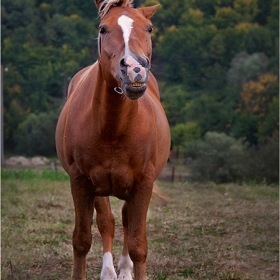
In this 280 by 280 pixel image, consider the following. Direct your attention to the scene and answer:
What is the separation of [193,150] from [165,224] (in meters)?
23.4

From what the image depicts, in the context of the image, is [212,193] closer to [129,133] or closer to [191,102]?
[129,133]

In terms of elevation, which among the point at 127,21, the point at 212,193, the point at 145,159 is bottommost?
the point at 212,193

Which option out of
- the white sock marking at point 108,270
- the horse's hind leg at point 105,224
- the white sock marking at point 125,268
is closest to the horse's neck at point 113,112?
the horse's hind leg at point 105,224

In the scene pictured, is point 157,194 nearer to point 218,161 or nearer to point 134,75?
point 134,75

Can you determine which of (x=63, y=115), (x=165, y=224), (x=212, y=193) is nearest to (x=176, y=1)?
(x=212, y=193)

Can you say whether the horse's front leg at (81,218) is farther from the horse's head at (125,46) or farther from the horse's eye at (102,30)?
the horse's eye at (102,30)

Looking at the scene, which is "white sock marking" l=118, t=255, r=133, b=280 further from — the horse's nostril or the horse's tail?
the horse's nostril

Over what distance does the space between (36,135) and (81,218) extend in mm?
33032

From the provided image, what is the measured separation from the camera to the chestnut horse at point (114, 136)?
409cm

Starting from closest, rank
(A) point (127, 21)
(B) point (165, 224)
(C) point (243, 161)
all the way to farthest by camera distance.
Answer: (A) point (127, 21)
(B) point (165, 224)
(C) point (243, 161)

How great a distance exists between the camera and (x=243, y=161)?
24.9 meters

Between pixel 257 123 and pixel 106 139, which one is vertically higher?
pixel 106 139

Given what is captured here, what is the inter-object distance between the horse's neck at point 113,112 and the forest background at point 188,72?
21998mm

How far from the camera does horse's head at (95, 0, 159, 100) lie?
12.2ft
